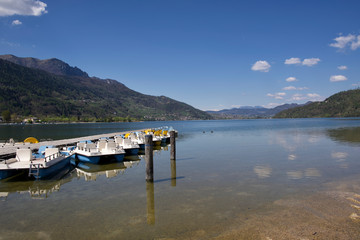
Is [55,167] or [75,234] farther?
[55,167]

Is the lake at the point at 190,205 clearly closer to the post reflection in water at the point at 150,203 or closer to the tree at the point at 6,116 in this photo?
the post reflection in water at the point at 150,203

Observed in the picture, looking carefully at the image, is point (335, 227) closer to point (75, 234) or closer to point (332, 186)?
point (332, 186)

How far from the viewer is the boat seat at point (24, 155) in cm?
1680

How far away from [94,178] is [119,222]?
8.20 meters

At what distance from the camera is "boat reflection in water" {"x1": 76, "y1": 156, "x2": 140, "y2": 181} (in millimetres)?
17159

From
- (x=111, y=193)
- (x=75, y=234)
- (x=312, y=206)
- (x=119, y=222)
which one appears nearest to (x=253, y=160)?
(x=312, y=206)

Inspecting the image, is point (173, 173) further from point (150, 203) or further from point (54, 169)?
point (54, 169)

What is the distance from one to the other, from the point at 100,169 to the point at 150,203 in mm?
9708

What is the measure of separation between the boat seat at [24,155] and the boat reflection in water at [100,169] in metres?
3.31

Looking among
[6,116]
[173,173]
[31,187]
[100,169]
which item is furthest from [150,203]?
[6,116]

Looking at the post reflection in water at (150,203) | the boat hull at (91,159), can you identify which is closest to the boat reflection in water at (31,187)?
the boat hull at (91,159)

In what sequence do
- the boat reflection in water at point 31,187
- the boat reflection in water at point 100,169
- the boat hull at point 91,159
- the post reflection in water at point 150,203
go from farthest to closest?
1. the boat hull at point 91,159
2. the boat reflection in water at point 100,169
3. the boat reflection in water at point 31,187
4. the post reflection in water at point 150,203

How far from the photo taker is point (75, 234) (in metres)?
7.90

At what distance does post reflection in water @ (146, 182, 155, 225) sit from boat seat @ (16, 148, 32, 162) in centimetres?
884
